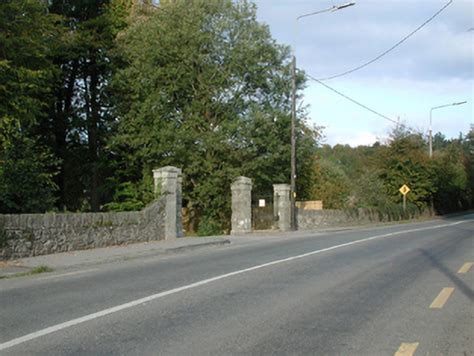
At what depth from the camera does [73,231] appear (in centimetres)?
1773

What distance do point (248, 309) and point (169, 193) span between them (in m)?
Result: 14.4

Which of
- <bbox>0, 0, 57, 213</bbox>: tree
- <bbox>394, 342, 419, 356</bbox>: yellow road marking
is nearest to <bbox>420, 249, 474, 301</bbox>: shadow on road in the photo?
<bbox>394, 342, 419, 356</bbox>: yellow road marking

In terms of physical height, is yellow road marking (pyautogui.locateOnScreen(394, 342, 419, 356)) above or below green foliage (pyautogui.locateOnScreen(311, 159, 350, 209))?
below

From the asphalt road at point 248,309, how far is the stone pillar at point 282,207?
16870 millimetres

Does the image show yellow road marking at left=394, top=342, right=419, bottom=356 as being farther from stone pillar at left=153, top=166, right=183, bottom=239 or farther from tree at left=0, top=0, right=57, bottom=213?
tree at left=0, top=0, right=57, bottom=213

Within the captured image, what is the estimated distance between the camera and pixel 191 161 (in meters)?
30.4

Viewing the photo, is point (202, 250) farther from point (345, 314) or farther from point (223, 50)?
point (223, 50)

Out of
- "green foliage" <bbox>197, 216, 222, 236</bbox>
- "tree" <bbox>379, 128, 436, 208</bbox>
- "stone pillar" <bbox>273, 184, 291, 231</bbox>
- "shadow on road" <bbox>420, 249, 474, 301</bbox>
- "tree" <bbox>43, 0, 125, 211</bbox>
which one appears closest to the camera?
"shadow on road" <bbox>420, 249, 474, 301</bbox>

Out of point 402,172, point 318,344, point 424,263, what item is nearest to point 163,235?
point 424,263

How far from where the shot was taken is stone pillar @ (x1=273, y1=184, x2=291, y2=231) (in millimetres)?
31578

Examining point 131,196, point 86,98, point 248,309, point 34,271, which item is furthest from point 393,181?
point 248,309

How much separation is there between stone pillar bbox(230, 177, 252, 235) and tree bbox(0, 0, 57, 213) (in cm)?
899

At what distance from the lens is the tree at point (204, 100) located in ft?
99.7

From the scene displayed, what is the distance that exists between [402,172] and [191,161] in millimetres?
27148
